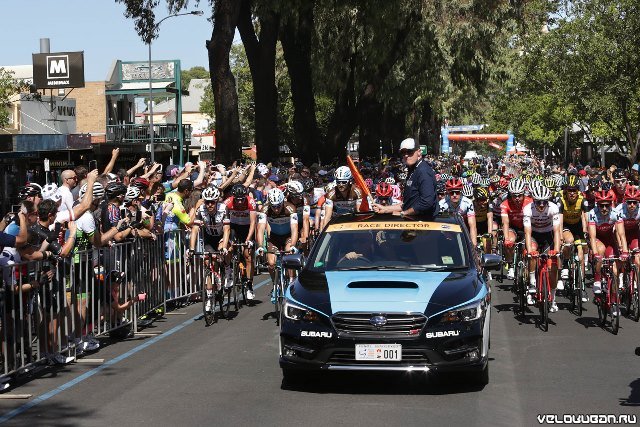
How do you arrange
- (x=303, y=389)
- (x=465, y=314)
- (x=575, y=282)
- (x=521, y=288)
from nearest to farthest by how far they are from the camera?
(x=465, y=314) < (x=303, y=389) < (x=521, y=288) < (x=575, y=282)

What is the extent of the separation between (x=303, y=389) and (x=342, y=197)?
7.73 m

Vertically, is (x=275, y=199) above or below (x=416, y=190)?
below

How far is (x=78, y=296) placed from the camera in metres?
12.7

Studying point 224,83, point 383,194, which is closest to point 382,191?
point 383,194

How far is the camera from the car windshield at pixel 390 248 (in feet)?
35.8

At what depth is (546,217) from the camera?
603 inches

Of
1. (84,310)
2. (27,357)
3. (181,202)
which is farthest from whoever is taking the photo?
(181,202)

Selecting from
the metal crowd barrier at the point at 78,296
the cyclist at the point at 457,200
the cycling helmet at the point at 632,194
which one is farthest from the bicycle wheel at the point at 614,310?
the metal crowd barrier at the point at 78,296

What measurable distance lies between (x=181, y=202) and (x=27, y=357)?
7167 mm

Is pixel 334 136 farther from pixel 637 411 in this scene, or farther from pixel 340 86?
pixel 637 411

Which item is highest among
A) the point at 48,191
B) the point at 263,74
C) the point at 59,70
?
the point at 59,70

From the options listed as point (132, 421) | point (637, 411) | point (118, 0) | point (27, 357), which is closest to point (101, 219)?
point (27, 357)

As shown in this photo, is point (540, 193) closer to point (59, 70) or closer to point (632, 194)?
point (632, 194)

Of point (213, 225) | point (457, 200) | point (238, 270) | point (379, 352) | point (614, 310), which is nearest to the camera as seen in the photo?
point (379, 352)
